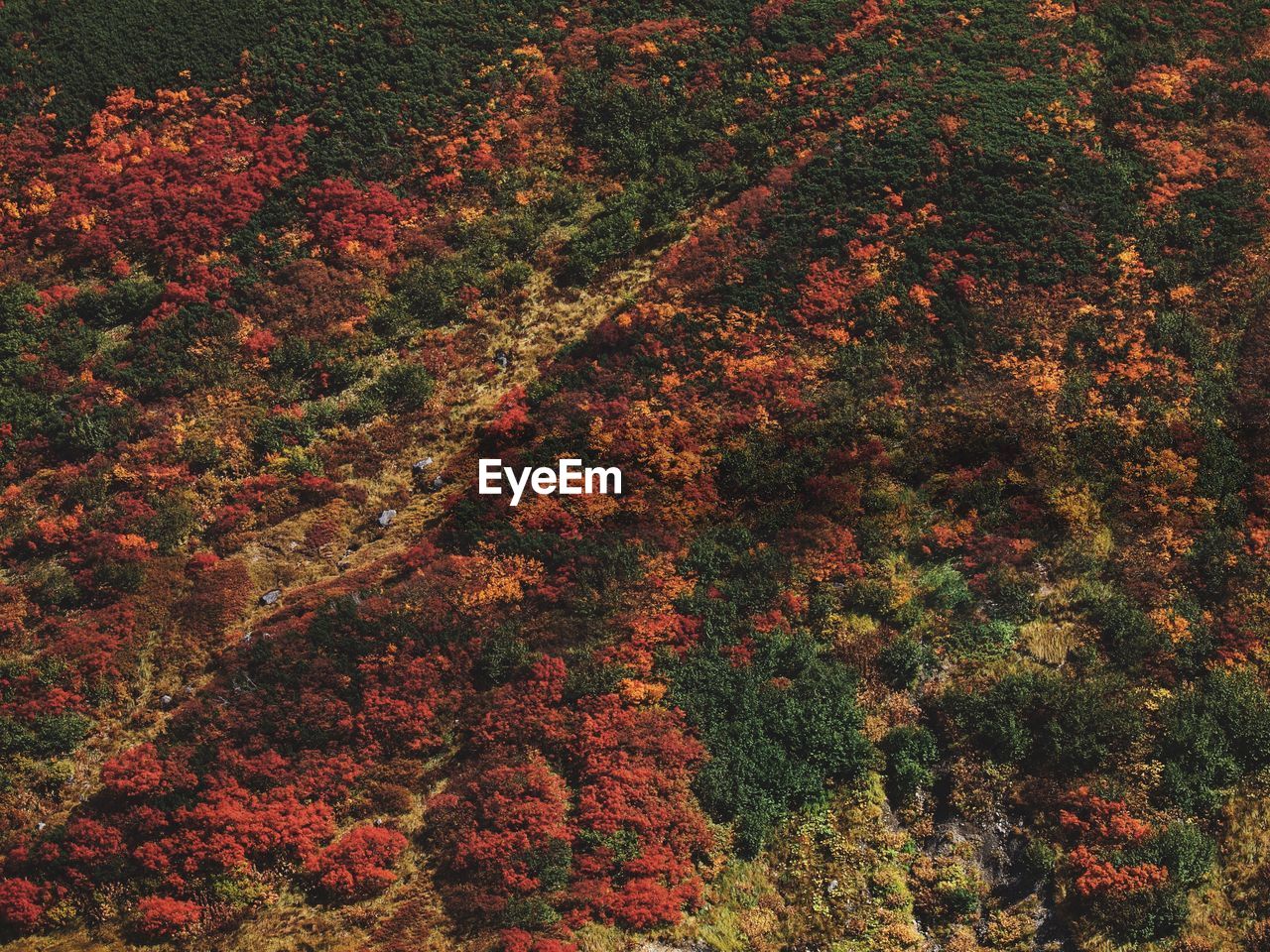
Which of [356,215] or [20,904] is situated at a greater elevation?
[356,215]

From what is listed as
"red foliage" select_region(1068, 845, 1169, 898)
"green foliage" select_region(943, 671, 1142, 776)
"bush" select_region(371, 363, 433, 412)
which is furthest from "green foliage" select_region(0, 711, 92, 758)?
"red foliage" select_region(1068, 845, 1169, 898)

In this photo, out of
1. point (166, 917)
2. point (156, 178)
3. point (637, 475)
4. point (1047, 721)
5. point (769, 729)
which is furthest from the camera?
point (156, 178)

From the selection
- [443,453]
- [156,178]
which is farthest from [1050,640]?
[156,178]

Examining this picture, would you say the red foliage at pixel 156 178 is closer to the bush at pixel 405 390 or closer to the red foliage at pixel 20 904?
the bush at pixel 405 390

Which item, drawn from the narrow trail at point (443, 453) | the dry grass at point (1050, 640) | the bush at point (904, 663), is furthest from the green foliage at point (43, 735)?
the dry grass at point (1050, 640)

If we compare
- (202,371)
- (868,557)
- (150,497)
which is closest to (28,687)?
(150,497)

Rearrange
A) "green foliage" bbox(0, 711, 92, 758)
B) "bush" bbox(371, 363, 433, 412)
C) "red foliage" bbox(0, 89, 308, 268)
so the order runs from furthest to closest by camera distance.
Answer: "red foliage" bbox(0, 89, 308, 268) < "bush" bbox(371, 363, 433, 412) < "green foliage" bbox(0, 711, 92, 758)

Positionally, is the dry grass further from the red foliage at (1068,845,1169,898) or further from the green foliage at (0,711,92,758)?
the green foliage at (0,711,92,758)

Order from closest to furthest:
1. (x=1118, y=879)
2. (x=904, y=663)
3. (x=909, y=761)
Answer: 1. (x=1118, y=879)
2. (x=909, y=761)
3. (x=904, y=663)

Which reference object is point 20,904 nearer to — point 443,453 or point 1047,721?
point 443,453

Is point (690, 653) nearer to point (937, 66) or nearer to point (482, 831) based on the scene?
point (482, 831)
